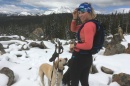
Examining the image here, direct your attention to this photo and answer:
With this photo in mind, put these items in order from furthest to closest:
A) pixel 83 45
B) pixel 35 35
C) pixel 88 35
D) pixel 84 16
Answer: pixel 35 35 → pixel 84 16 → pixel 83 45 → pixel 88 35

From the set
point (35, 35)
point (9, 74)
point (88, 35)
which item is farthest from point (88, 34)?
point (35, 35)

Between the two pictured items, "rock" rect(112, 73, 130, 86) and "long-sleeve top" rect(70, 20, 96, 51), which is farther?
"rock" rect(112, 73, 130, 86)

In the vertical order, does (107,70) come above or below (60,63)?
below

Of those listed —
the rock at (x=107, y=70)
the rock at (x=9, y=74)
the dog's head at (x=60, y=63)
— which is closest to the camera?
the dog's head at (x=60, y=63)

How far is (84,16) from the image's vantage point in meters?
4.59

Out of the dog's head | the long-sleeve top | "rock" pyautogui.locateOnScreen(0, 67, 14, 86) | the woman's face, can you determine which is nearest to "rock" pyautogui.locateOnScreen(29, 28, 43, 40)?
"rock" pyautogui.locateOnScreen(0, 67, 14, 86)

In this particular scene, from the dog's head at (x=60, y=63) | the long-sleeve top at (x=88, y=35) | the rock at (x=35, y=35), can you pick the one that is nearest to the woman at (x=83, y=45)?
the long-sleeve top at (x=88, y=35)

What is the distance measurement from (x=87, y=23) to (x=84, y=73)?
1.21 m

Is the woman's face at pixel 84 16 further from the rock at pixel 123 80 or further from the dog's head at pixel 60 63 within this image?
the rock at pixel 123 80

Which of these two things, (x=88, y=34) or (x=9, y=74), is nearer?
(x=88, y=34)

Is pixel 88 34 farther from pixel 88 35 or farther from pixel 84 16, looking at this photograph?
pixel 84 16

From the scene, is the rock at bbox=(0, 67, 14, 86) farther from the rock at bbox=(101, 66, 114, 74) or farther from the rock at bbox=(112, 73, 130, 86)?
the rock at bbox=(101, 66, 114, 74)

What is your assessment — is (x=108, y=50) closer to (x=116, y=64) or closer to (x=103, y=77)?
(x=116, y=64)

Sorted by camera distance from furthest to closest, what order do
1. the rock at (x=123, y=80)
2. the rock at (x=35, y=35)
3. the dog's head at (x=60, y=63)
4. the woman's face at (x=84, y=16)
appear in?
the rock at (x=35, y=35)
the rock at (x=123, y=80)
the dog's head at (x=60, y=63)
the woman's face at (x=84, y=16)
